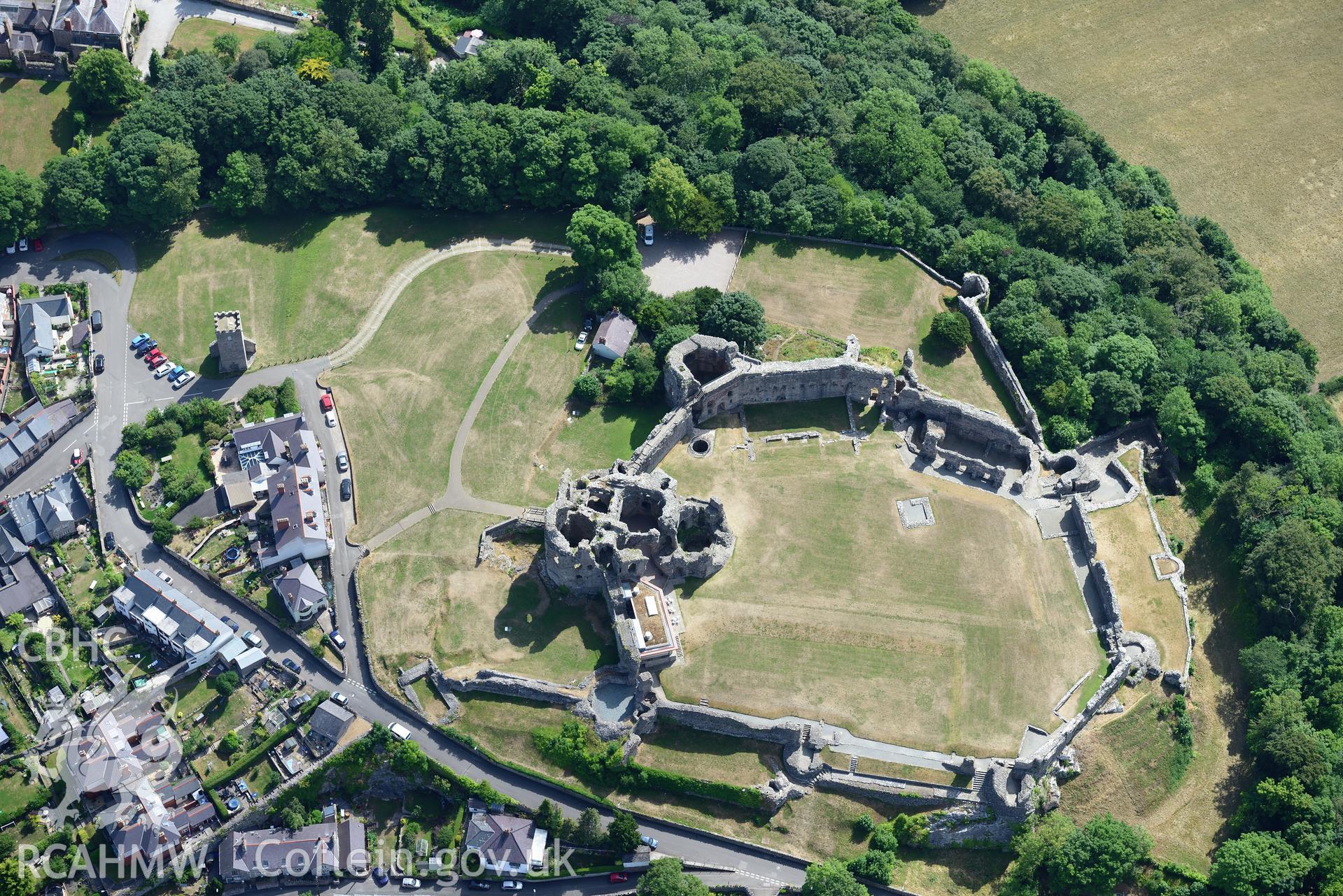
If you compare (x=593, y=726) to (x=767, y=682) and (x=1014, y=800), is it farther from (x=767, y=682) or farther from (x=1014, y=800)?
(x=1014, y=800)

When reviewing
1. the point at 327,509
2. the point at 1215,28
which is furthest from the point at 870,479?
the point at 1215,28

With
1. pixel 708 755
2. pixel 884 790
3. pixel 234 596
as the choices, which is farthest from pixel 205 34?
pixel 884 790

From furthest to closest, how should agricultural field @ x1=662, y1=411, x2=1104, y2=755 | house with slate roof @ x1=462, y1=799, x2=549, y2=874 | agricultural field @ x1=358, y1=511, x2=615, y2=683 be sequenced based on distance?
agricultural field @ x1=358, y1=511, x2=615, y2=683 → agricultural field @ x1=662, y1=411, x2=1104, y2=755 → house with slate roof @ x1=462, y1=799, x2=549, y2=874

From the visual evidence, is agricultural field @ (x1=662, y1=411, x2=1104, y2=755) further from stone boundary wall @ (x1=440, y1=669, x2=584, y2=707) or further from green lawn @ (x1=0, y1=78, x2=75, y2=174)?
green lawn @ (x1=0, y1=78, x2=75, y2=174)

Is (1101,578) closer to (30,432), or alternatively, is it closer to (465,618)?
(465,618)

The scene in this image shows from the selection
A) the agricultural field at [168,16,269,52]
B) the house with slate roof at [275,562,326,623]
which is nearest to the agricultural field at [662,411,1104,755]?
the house with slate roof at [275,562,326,623]

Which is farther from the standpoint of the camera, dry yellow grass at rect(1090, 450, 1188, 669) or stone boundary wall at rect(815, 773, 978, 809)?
dry yellow grass at rect(1090, 450, 1188, 669)

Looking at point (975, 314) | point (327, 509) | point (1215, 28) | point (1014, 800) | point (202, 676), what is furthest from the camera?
point (1215, 28)
